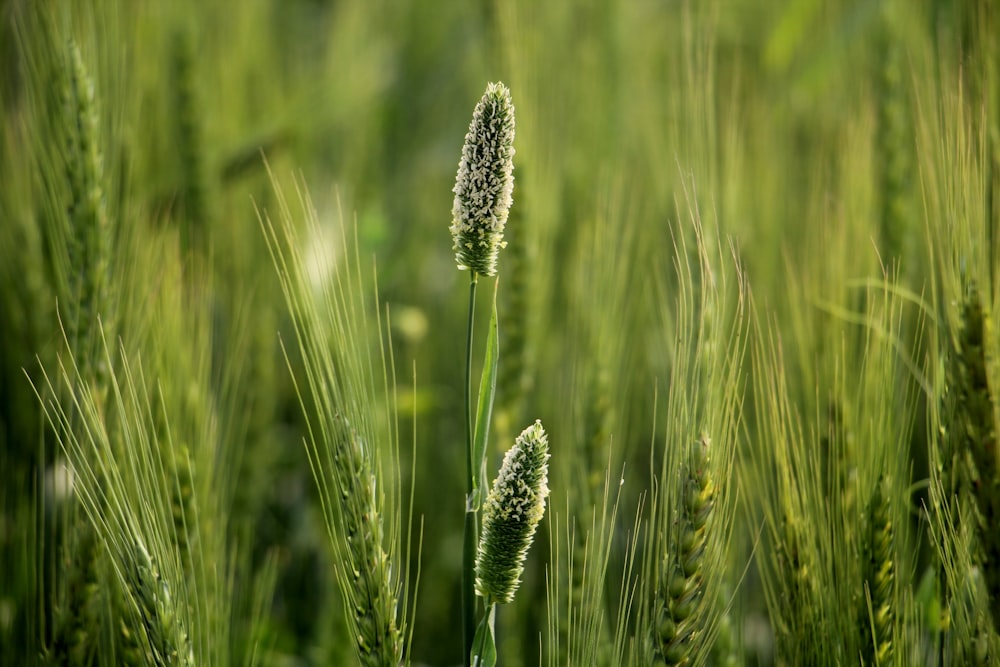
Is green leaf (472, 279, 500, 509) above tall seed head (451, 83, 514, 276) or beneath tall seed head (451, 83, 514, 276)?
beneath

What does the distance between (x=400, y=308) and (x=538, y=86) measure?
54 centimetres

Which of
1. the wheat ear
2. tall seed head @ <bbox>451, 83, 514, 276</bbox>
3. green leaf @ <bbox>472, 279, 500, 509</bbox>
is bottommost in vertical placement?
the wheat ear

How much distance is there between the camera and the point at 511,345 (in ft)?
4.03

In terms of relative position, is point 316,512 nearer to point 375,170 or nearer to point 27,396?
point 27,396

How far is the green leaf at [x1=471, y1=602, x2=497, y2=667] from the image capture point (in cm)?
75

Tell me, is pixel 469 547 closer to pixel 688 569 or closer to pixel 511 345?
pixel 688 569

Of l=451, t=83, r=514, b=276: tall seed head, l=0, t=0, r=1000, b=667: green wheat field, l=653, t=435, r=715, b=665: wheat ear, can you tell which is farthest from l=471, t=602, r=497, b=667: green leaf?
l=451, t=83, r=514, b=276: tall seed head

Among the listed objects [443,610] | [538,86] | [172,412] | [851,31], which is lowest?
[443,610]

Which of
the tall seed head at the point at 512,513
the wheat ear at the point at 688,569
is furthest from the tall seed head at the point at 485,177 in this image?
the wheat ear at the point at 688,569

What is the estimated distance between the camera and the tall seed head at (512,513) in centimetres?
69

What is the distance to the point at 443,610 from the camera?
155 cm

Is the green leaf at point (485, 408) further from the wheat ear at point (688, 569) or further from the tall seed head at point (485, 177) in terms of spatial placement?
the wheat ear at point (688, 569)

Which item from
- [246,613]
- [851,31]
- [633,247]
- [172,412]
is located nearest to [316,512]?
[246,613]

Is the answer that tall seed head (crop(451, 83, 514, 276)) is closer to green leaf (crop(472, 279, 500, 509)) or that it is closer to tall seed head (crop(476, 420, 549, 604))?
green leaf (crop(472, 279, 500, 509))
